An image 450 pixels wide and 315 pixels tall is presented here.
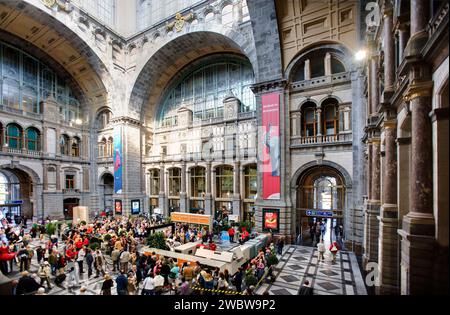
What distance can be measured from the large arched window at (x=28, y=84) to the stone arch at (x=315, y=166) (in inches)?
1151

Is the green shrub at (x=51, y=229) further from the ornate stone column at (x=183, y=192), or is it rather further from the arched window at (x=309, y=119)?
the arched window at (x=309, y=119)

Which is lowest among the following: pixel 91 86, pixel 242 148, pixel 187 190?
pixel 187 190

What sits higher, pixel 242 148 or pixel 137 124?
pixel 137 124

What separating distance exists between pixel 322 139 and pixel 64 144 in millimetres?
30169

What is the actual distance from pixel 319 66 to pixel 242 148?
9.98 metres

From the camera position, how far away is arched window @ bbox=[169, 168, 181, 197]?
27750 millimetres

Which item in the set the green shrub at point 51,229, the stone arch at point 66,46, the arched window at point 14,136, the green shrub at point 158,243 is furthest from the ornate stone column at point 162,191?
the arched window at point 14,136

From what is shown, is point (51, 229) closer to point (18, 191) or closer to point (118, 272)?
point (118, 272)

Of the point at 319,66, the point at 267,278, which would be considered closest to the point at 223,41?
the point at 319,66

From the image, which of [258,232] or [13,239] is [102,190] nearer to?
[13,239]

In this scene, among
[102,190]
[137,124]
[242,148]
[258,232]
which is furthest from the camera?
[102,190]

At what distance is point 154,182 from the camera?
29.4 meters

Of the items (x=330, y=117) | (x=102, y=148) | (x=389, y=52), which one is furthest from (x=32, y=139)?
(x=389, y=52)
